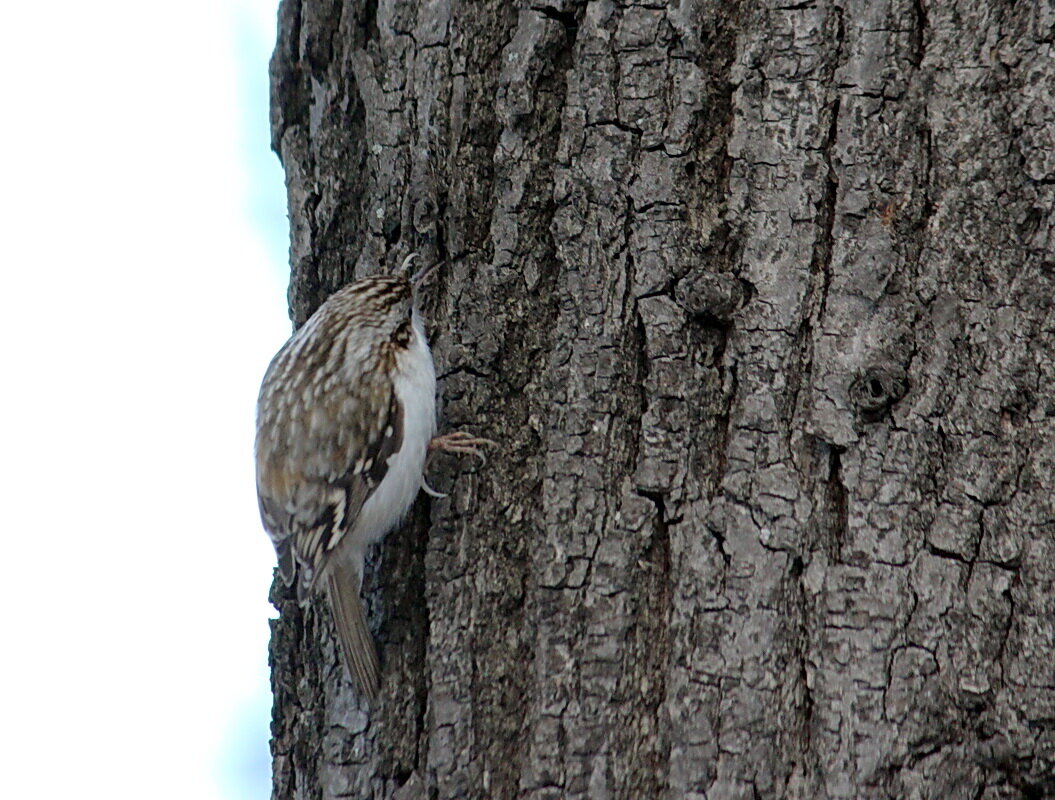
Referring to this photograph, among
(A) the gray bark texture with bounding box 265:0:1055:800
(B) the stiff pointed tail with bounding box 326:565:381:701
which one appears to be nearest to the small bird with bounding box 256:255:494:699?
(B) the stiff pointed tail with bounding box 326:565:381:701

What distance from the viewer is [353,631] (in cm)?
196

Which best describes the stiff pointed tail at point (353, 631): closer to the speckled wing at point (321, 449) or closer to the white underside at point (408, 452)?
the white underside at point (408, 452)

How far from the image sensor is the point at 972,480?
158cm

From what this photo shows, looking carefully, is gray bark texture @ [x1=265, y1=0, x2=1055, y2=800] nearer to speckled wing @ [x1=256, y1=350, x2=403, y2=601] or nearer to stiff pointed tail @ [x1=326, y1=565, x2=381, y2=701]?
stiff pointed tail @ [x1=326, y1=565, x2=381, y2=701]

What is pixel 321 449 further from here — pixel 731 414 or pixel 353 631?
pixel 731 414

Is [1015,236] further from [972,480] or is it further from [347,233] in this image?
[347,233]

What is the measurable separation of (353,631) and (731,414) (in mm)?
751

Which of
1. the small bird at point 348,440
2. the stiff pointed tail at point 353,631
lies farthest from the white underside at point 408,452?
the stiff pointed tail at point 353,631

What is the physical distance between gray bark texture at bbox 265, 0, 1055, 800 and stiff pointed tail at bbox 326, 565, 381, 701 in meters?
0.03

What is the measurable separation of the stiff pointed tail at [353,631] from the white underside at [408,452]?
119 millimetres

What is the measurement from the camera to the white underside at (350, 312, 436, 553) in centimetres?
213

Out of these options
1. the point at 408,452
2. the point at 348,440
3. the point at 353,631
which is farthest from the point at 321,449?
the point at 353,631

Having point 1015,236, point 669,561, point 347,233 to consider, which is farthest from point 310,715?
point 1015,236

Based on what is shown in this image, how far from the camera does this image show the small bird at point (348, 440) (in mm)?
2090
